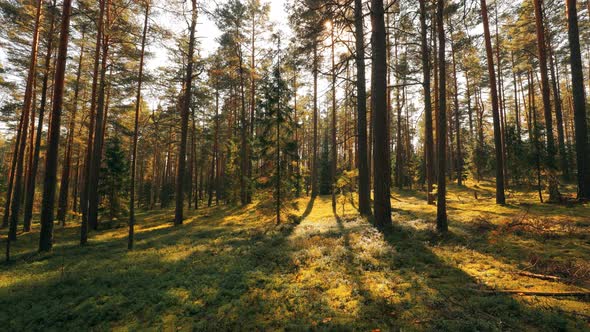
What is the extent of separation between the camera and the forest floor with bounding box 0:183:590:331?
4160 mm

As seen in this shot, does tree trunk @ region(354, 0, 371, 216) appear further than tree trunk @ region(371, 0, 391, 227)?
Yes

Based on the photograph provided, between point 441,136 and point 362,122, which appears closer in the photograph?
point 441,136

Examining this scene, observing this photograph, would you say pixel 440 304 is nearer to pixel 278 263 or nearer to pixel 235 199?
pixel 278 263

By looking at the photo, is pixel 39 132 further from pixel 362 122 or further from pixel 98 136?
pixel 362 122

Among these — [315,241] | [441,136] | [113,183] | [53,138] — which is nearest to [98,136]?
[53,138]

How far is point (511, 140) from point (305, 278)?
76.4 feet

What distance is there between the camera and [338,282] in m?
5.81

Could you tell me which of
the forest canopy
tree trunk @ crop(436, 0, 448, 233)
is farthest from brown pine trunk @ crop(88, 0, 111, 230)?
tree trunk @ crop(436, 0, 448, 233)

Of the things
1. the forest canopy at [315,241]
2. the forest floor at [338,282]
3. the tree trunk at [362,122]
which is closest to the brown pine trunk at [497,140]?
the forest canopy at [315,241]

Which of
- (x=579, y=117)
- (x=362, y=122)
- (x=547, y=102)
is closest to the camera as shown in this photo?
(x=579, y=117)

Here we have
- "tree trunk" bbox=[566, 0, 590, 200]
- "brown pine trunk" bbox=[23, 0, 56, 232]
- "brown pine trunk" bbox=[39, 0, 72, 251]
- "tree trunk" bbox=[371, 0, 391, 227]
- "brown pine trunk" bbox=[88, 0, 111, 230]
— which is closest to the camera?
"tree trunk" bbox=[371, 0, 391, 227]

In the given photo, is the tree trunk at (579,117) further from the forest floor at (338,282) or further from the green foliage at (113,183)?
the green foliage at (113,183)

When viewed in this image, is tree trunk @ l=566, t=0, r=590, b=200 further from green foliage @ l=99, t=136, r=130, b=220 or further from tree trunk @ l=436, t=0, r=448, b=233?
green foliage @ l=99, t=136, r=130, b=220

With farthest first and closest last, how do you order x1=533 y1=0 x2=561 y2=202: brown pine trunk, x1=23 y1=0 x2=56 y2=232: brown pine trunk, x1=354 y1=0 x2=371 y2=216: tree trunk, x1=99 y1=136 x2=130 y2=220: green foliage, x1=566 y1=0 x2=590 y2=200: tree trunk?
x1=99 y1=136 x2=130 y2=220: green foliage → x1=23 y1=0 x2=56 y2=232: brown pine trunk → x1=354 y1=0 x2=371 y2=216: tree trunk → x1=533 y1=0 x2=561 y2=202: brown pine trunk → x1=566 y1=0 x2=590 y2=200: tree trunk
